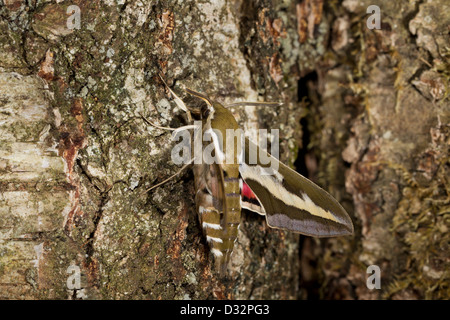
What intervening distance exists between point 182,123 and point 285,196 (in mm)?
504

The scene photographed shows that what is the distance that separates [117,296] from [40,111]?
73 centimetres

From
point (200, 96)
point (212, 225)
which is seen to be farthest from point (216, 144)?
point (212, 225)

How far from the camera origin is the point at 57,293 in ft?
4.48

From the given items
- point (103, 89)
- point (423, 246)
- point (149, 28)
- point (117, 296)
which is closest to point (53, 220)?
point (117, 296)

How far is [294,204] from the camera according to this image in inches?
59.4

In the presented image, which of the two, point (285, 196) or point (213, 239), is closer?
point (213, 239)

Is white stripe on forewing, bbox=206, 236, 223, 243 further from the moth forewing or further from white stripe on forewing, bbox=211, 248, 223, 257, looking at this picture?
the moth forewing

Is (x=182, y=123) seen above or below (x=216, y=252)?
above

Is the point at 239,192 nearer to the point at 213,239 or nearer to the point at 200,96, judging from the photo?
the point at 213,239

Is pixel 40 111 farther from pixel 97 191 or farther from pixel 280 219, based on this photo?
pixel 280 219

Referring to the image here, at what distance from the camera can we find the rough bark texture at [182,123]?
52.0 inches

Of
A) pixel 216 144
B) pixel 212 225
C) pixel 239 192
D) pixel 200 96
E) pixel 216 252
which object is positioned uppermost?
A: pixel 200 96

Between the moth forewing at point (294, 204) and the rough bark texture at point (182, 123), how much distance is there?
0.20 meters

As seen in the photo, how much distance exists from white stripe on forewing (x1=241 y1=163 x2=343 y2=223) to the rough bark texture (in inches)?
8.2
